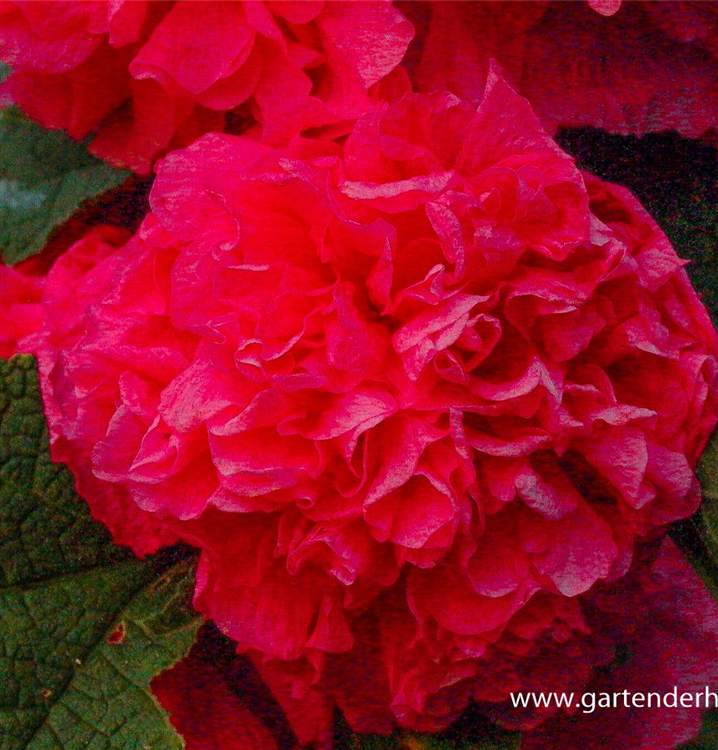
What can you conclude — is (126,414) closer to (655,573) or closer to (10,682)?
(10,682)

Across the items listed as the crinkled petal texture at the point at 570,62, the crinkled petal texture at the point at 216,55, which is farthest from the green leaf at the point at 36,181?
the crinkled petal texture at the point at 570,62

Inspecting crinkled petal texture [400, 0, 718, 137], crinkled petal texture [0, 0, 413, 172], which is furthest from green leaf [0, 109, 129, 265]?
crinkled petal texture [400, 0, 718, 137]

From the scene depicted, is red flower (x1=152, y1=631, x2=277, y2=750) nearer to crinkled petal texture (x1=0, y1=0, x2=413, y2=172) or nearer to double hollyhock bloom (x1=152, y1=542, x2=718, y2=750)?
double hollyhock bloom (x1=152, y1=542, x2=718, y2=750)

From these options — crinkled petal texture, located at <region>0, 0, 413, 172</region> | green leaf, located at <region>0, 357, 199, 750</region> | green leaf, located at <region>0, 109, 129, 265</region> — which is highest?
crinkled petal texture, located at <region>0, 0, 413, 172</region>

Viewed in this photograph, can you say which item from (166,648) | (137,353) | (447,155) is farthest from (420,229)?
(166,648)

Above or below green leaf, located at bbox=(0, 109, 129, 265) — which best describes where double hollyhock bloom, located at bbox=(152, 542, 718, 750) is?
below

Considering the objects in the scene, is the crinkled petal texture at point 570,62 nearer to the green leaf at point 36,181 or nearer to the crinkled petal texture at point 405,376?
the crinkled petal texture at point 405,376

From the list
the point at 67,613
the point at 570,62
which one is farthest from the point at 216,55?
the point at 67,613

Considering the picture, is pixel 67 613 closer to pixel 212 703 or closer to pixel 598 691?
pixel 212 703
